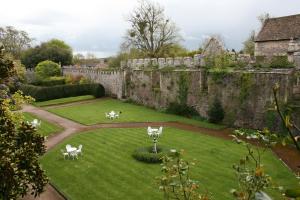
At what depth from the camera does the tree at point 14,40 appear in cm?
5572

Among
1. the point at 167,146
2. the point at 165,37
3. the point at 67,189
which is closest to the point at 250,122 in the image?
the point at 167,146

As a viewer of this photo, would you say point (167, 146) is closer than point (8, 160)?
No

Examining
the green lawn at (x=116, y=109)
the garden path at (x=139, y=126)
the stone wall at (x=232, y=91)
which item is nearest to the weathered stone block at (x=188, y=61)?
the stone wall at (x=232, y=91)

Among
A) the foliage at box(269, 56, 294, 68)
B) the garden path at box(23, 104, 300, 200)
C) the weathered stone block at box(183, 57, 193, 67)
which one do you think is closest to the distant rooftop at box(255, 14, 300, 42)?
the foliage at box(269, 56, 294, 68)

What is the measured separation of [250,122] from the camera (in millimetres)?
20047

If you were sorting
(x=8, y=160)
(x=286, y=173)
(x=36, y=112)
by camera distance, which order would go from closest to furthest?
(x=8, y=160) < (x=286, y=173) < (x=36, y=112)

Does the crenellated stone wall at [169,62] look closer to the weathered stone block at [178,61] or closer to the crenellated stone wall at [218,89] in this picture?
the weathered stone block at [178,61]

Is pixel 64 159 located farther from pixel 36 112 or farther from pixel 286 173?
pixel 36 112

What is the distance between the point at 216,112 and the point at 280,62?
4862 mm

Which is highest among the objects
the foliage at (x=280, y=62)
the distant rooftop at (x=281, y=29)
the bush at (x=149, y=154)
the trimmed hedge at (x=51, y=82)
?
the distant rooftop at (x=281, y=29)

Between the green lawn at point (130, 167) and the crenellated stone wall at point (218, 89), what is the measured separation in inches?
126

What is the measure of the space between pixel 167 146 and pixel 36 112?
14020 mm

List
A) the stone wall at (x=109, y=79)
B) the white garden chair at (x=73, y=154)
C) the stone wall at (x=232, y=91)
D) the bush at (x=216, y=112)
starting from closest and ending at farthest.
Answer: the white garden chair at (x=73, y=154) < the stone wall at (x=232, y=91) < the bush at (x=216, y=112) < the stone wall at (x=109, y=79)

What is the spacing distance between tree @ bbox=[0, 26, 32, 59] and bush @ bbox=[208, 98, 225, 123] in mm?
42050
